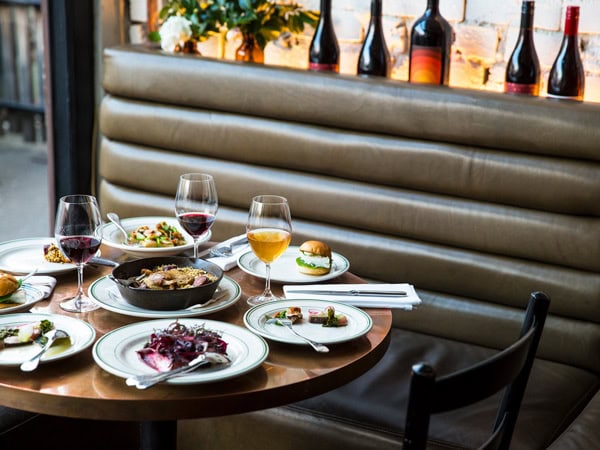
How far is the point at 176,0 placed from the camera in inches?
110

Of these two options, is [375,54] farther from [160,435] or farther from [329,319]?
[160,435]

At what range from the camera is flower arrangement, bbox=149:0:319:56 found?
2656 mm

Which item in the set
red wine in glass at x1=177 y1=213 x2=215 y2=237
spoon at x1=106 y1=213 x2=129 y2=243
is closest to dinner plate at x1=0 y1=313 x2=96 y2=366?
red wine in glass at x1=177 y1=213 x2=215 y2=237

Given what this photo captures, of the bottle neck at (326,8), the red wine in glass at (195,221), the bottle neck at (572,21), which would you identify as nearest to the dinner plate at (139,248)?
the red wine in glass at (195,221)

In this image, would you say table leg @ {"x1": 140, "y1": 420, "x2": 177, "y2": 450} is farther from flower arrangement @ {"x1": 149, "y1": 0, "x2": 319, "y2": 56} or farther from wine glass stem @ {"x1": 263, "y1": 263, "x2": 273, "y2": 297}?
flower arrangement @ {"x1": 149, "y1": 0, "x2": 319, "y2": 56}

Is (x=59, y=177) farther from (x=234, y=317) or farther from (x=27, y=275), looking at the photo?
(x=234, y=317)

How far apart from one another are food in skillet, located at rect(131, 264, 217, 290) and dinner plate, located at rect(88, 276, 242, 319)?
0.04 m

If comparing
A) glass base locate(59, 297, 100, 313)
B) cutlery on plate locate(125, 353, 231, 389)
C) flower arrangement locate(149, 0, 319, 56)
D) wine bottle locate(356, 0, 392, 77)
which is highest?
flower arrangement locate(149, 0, 319, 56)

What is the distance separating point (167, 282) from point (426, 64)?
124 cm

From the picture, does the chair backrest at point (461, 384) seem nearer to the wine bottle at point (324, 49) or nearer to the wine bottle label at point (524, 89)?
the wine bottle label at point (524, 89)

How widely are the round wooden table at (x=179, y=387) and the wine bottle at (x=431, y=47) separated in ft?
3.83

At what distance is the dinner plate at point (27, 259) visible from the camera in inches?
67.7

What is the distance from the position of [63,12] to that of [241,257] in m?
1.67

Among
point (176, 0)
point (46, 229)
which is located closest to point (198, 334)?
point (176, 0)
